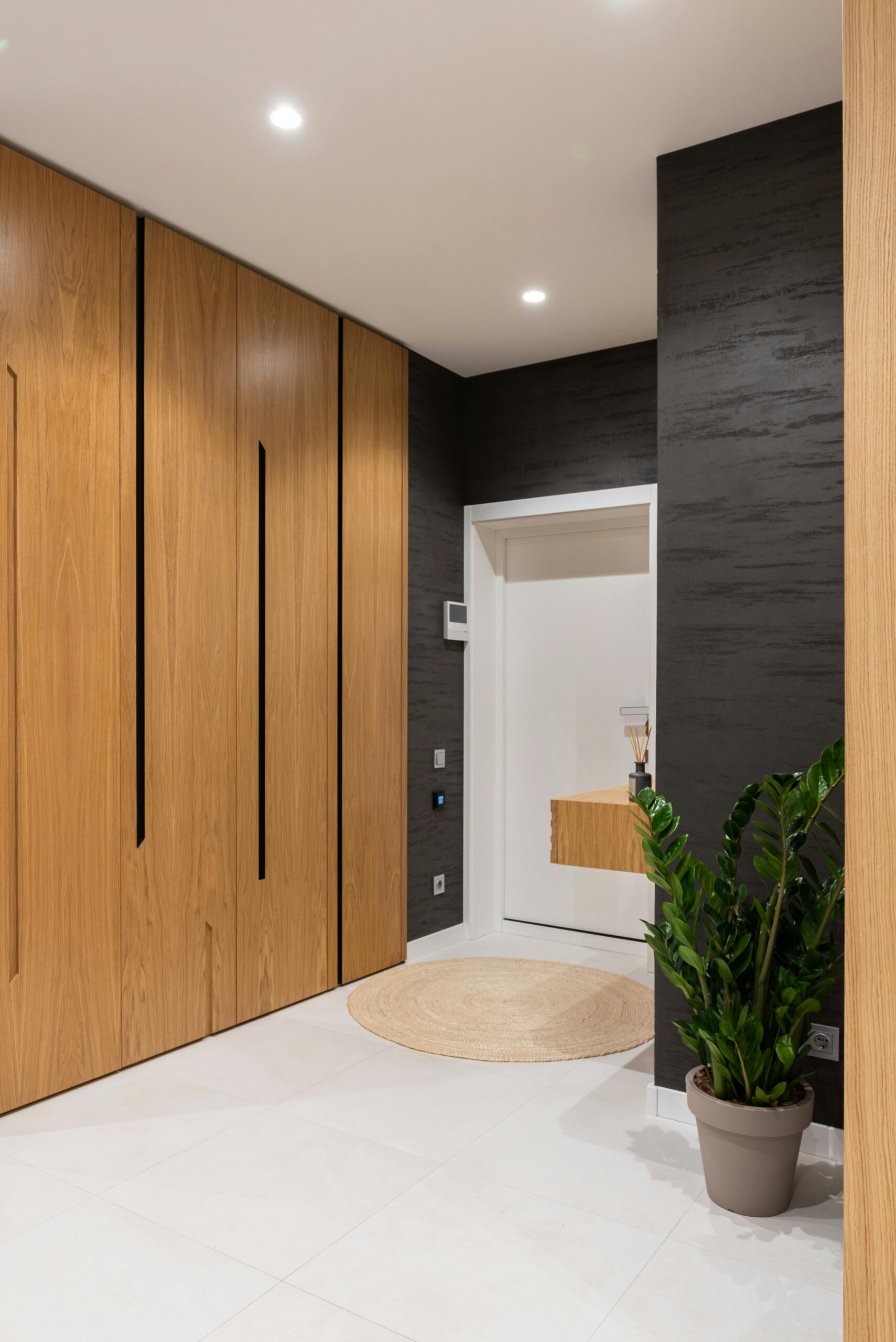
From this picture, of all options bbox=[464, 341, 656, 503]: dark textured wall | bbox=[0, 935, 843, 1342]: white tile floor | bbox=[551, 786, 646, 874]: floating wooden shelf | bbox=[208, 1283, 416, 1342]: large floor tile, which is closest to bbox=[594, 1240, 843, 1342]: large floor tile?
bbox=[0, 935, 843, 1342]: white tile floor

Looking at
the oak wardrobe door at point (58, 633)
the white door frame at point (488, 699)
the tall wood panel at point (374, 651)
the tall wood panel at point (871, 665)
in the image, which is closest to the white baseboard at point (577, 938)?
the white door frame at point (488, 699)

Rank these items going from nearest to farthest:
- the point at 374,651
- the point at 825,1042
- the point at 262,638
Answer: the point at 825,1042 → the point at 262,638 → the point at 374,651

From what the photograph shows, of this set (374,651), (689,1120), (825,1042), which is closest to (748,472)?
(825,1042)

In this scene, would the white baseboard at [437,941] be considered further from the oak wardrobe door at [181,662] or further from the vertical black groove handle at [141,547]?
the vertical black groove handle at [141,547]

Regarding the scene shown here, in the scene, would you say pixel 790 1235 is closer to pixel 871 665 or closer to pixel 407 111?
pixel 871 665

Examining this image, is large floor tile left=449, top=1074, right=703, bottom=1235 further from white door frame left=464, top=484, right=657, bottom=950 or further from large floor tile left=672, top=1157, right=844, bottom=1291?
white door frame left=464, top=484, right=657, bottom=950

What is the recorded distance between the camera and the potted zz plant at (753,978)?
217 centimetres

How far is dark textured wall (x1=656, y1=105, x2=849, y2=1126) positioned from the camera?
2.51 meters

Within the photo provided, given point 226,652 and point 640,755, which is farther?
point 640,755

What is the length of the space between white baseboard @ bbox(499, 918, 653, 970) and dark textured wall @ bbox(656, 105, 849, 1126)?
1.79 m

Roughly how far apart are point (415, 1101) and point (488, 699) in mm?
2354

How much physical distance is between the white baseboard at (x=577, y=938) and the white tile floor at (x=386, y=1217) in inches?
55.0

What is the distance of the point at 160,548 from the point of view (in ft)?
10.4

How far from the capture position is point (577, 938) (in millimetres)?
4676
